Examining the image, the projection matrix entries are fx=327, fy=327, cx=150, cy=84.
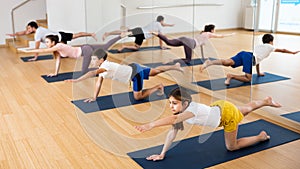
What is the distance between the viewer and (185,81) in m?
4.47

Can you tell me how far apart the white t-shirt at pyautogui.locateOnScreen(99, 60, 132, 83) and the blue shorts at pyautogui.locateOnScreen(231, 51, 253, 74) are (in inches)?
49.9

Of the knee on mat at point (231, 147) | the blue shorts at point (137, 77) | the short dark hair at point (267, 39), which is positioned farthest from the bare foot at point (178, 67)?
the knee on mat at point (231, 147)

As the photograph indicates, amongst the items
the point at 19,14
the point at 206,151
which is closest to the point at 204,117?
the point at 206,151

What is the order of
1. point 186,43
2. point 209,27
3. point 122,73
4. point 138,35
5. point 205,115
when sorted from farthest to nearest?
1. point 138,35
2. point 186,43
3. point 209,27
4. point 122,73
5. point 205,115

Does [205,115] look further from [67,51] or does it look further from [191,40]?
[67,51]

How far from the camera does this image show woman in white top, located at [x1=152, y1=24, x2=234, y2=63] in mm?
4059

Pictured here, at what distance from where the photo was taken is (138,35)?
5438 millimetres

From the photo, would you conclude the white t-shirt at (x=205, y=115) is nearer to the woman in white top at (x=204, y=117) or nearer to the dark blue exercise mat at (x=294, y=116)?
the woman in white top at (x=204, y=117)

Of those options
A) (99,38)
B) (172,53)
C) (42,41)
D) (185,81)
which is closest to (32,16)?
(42,41)

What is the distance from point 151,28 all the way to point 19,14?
414 cm

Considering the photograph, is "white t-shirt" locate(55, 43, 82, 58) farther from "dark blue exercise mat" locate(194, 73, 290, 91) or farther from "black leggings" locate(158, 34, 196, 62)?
"dark blue exercise mat" locate(194, 73, 290, 91)

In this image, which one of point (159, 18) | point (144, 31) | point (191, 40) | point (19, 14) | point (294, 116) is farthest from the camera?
point (19, 14)

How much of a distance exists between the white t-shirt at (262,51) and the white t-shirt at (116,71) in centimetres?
145

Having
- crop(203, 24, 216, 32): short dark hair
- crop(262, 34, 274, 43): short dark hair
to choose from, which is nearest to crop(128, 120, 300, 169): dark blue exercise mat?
crop(262, 34, 274, 43): short dark hair
